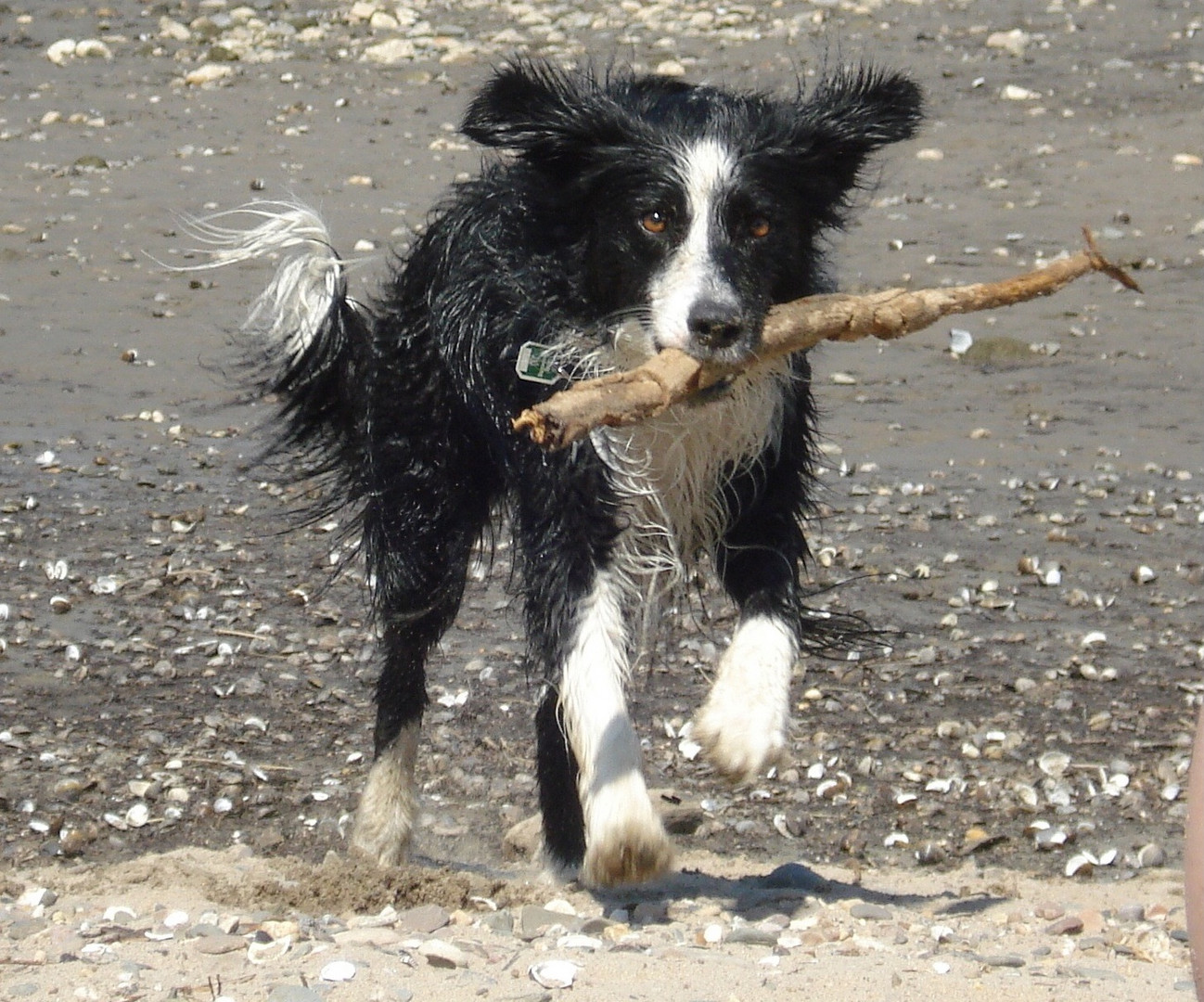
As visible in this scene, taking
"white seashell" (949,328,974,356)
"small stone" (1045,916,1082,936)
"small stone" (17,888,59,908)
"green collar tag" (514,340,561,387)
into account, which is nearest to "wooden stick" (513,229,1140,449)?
"green collar tag" (514,340,561,387)

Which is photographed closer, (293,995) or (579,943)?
(293,995)

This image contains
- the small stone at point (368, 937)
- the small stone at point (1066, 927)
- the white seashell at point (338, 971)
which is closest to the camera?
the white seashell at point (338, 971)

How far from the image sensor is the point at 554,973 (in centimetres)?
322

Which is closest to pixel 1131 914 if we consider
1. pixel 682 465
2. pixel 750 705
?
pixel 750 705

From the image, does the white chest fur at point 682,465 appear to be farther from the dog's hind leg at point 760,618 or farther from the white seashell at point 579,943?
the white seashell at point 579,943

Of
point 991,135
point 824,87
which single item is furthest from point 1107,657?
A: point 991,135

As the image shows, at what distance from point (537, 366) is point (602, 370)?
14 centimetres

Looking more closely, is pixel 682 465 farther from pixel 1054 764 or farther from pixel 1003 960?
pixel 1054 764

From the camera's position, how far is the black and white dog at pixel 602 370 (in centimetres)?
381

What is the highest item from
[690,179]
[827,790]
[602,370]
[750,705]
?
[690,179]

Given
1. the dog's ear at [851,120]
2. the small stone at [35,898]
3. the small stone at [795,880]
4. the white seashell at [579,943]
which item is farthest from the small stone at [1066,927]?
A: the small stone at [35,898]

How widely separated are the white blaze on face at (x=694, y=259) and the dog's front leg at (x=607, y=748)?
0.58 meters

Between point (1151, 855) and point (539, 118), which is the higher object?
point (539, 118)

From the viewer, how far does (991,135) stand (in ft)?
37.3
